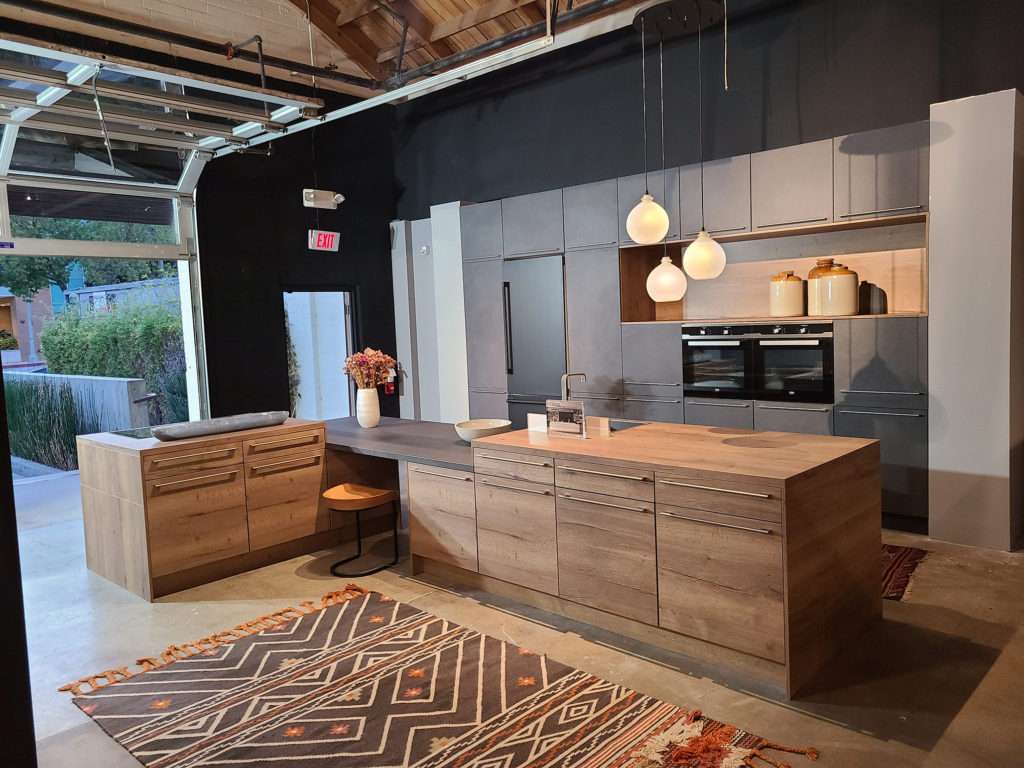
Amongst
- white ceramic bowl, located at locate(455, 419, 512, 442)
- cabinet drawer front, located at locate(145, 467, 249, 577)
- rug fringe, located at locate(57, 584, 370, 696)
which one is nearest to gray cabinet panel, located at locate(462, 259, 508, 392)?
white ceramic bowl, located at locate(455, 419, 512, 442)

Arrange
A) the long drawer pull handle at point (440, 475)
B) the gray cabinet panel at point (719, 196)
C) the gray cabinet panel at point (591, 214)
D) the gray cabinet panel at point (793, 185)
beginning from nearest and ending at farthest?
the long drawer pull handle at point (440, 475) < the gray cabinet panel at point (793, 185) < the gray cabinet panel at point (719, 196) < the gray cabinet panel at point (591, 214)

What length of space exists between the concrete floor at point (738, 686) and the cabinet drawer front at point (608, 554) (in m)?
0.19

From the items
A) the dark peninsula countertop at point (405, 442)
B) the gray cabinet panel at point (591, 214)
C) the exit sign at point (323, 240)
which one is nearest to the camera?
the dark peninsula countertop at point (405, 442)

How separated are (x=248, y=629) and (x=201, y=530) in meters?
0.83

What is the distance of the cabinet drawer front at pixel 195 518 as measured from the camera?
4117 mm

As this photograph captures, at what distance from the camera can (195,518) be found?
4.26 m

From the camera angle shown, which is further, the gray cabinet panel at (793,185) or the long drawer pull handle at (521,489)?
the gray cabinet panel at (793,185)

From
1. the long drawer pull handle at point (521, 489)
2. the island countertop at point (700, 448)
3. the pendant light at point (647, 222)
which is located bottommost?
the long drawer pull handle at point (521, 489)

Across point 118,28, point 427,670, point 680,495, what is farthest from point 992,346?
point 118,28

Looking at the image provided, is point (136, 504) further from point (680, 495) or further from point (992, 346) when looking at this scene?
point (992, 346)

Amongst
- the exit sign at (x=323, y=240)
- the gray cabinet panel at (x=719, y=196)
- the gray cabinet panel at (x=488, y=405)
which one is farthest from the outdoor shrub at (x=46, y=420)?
the gray cabinet panel at (x=719, y=196)

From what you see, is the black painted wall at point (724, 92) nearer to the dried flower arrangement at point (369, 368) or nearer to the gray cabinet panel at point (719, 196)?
the gray cabinet panel at point (719, 196)

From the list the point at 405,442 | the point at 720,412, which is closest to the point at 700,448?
the point at 405,442

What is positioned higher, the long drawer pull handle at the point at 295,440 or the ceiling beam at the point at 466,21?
the ceiling beam at the point at 466,21
